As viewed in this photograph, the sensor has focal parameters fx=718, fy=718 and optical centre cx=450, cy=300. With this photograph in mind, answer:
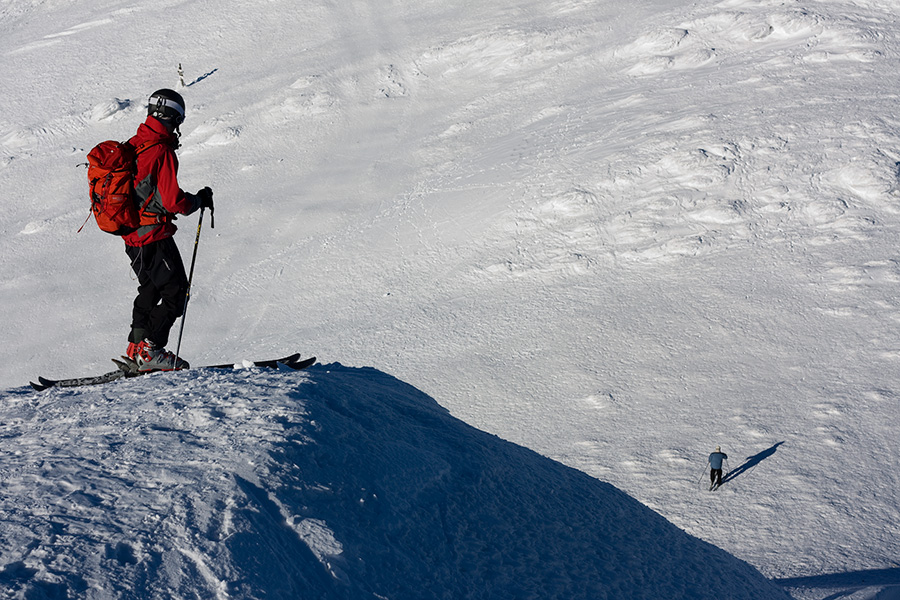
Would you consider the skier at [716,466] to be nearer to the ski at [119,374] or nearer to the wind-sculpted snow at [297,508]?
the wind-sculpted snow at [297,508]

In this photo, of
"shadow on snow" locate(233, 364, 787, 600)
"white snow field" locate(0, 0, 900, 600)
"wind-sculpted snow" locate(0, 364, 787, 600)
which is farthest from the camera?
"white snow field" locate(0, 0, 900, 600)

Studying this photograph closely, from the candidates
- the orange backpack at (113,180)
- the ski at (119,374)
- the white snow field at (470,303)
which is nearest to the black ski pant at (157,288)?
the ski at (119,374)

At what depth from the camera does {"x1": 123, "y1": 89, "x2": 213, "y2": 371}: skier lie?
657cm

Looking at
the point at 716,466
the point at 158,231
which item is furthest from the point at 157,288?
the point at 716,466

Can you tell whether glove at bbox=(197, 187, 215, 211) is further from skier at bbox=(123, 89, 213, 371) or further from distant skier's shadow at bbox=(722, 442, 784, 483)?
distant skier's shadow at bbox=(722, 442, 784, 483)

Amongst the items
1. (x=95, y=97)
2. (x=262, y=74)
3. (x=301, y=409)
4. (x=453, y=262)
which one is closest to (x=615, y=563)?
(x=301, y=409)

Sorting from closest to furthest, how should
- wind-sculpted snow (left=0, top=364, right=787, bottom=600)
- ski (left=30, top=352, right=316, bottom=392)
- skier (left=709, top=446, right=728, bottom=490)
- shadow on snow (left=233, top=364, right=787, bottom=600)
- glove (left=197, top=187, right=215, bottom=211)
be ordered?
wind-sculpted snow (left=0, top=364, right=787, bottom=600), shadow on snow (left=233, top=364, right=787, bottom=600), glove (left=197, top=187, right=215, bottom=211), ski (left=30, top=352, right=316, bottom=392), skier (left=709, top=446, right=728, bottom=490)

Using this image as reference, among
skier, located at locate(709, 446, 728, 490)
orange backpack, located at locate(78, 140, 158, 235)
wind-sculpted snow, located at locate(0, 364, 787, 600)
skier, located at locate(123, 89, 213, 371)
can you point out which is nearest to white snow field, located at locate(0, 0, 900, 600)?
wind-sculpted snow, located at locate(0, 364, 787, 600)

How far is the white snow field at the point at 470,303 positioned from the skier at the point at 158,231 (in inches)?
48.9

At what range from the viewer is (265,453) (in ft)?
14.8

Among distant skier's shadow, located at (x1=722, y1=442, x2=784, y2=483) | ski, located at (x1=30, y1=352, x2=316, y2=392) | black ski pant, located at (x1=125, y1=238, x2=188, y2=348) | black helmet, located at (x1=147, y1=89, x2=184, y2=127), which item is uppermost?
black helmet, located at (x1=147, y1=89, x2=184, y2=127)

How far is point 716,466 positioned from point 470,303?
21.1ft

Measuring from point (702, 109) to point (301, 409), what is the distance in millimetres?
16359

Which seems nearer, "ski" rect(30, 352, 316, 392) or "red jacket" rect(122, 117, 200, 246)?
"red jacket" rect(122, 117, 200, 246)
